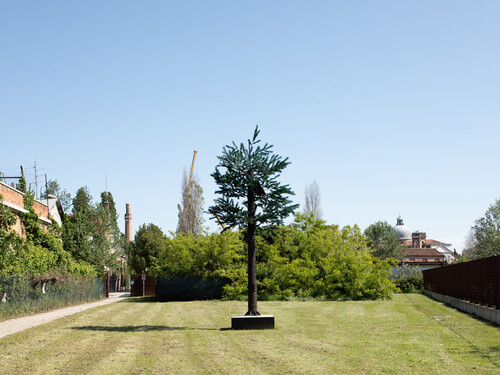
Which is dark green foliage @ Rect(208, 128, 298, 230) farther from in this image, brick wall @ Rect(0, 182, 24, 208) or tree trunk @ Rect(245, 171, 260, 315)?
brick wall @ Rect(0, 182, 24, 208)

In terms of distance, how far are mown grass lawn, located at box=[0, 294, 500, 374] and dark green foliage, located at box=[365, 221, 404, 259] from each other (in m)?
71.9

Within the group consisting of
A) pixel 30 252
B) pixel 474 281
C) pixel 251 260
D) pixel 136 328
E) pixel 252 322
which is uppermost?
pixel 30 252

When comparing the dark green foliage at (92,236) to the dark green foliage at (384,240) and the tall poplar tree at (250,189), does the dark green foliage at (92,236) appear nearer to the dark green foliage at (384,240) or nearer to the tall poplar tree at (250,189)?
the tall poplar tree at (250,189)

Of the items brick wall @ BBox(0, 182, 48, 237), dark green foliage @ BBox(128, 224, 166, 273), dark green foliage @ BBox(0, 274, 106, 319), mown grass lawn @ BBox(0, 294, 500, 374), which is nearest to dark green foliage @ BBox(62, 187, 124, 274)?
dark green foliage @ BBox(0, 274, 106, 319)

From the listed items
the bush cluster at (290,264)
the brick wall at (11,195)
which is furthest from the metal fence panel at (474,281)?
the brick wall at (11,195)

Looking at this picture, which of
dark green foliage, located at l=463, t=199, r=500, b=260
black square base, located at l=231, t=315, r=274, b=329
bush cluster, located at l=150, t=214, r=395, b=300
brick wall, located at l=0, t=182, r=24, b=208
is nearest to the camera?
black square base, located at l=231, t=315, r=274, b=329

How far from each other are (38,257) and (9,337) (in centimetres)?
1113

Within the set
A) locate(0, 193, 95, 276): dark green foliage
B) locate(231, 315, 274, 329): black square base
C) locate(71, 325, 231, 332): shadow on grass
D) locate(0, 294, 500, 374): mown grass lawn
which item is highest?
locate(0, 193, 95, 276): dark green foliage

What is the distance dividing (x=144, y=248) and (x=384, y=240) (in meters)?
43.8

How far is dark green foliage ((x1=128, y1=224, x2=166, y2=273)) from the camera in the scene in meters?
63.6

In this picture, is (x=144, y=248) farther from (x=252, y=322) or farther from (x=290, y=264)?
(x=252, y=322)

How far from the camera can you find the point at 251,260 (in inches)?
600

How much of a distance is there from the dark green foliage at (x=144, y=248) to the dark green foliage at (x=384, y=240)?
3879cm

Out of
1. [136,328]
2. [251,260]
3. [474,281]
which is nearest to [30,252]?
[136,328]
